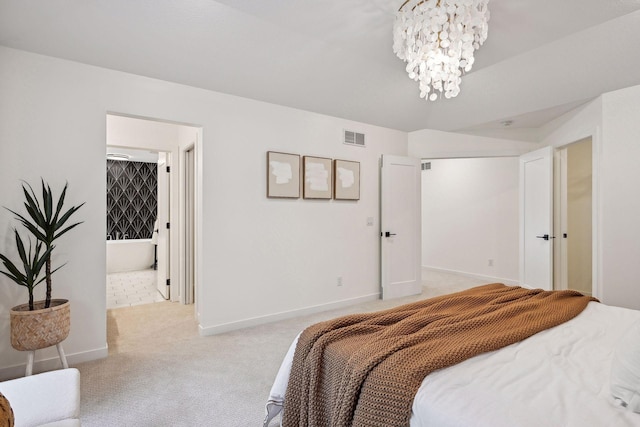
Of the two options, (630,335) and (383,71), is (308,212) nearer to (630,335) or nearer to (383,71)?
(383,71)

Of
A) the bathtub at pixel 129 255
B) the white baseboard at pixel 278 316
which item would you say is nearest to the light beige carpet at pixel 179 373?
the white baseboard at pixel 278 316

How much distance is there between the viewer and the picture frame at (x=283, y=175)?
3568 millimetres

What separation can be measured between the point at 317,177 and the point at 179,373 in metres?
2.40

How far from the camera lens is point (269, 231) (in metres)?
3.60

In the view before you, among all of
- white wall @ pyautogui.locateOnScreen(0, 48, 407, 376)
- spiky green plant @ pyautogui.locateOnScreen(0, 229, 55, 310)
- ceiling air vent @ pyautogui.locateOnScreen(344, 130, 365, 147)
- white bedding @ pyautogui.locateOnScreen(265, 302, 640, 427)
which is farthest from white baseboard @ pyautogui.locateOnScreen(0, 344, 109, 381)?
ceiling air vent @ pyautogui.locateOnScreen(344, 130, 365, 147)

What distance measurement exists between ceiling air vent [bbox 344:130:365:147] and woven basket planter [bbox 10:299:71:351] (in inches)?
129

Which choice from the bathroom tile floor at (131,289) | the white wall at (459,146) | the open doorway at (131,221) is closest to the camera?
the bathroom tile floor at (131,289)

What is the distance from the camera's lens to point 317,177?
393 cm

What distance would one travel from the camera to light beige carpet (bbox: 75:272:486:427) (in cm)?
196

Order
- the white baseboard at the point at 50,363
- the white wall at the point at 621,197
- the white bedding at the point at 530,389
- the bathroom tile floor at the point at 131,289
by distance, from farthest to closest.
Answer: the bathroom tile floor at the point at 131,289, the white wall at the point at 621,197, the white baseboard at the point at 50,363, the white bedding at the point at 530,389

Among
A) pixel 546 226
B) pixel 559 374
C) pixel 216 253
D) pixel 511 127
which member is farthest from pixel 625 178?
pixel 216 253

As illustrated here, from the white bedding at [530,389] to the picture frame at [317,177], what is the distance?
2722 millimetres

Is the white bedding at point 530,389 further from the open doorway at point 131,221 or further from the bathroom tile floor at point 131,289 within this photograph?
the open doorway at point 131,221

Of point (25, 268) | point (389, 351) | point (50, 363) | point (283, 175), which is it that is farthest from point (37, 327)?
point (283, 175)
